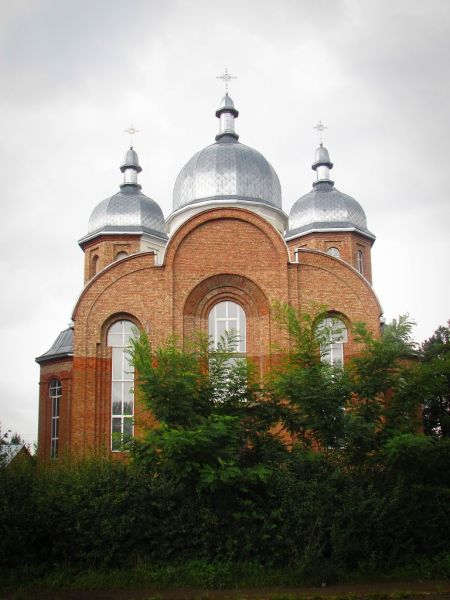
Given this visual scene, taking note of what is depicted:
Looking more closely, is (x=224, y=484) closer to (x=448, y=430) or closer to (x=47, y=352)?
(x=448, y=430)

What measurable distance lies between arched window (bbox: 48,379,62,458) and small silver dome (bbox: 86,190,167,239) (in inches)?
334

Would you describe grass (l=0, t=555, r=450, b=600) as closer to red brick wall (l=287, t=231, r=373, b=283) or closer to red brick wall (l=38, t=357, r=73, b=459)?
red brick wall (l=38, t=357, r=73, b=459)

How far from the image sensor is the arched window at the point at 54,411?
27.5 meters

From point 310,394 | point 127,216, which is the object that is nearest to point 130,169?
point 127,216

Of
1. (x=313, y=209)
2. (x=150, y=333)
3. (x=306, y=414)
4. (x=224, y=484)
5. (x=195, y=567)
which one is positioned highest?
(x=313, y=209)

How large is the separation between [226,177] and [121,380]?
943cm

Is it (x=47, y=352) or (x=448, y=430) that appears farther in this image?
(x=47, y=352)

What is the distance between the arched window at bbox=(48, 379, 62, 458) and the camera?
27.5 meters

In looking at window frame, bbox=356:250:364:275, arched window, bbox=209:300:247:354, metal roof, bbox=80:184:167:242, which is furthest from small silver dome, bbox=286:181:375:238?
arched window, bbox=209:300:247:354

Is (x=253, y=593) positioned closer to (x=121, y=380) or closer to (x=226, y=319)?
(x=121, y=380)

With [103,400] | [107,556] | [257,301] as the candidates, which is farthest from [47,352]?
[107,556]

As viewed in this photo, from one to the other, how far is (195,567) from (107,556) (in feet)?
6.51

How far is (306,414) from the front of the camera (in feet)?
60.2

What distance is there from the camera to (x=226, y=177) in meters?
29.0
